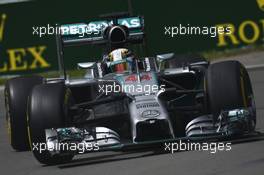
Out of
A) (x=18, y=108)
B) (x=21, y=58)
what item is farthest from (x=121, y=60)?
(x=21, y=58)

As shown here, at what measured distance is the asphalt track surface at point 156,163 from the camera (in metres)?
8.02

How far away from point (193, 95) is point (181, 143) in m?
1.66

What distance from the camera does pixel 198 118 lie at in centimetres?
937

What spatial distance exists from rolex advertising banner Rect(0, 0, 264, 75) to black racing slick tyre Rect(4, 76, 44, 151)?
382 inches

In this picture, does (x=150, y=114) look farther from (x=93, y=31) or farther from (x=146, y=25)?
(x=146, y=25)

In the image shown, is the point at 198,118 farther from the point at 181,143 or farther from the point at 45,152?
the point at 45,152

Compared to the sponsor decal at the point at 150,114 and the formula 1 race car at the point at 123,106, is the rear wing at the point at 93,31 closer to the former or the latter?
the formula 1 race car at the point at 123,106

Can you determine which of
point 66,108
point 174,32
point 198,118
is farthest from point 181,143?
point 174,32

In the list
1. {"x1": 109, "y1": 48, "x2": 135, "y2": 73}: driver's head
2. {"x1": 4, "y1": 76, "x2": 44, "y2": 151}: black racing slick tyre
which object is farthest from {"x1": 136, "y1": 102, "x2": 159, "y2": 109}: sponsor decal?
{"x1": 4, "y1": 76, "x2": 44, "y2": 151}: black racing slick tyre

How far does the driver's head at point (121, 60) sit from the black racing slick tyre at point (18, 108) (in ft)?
3.07

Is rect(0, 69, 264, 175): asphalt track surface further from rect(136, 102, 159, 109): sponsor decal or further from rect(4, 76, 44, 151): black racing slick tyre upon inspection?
rect(136, 102, 159, 109): sponsor decal

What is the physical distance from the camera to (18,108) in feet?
34.4

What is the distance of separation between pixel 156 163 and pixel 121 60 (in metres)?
2.64

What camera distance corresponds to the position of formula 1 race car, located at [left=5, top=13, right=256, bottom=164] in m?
9.14
